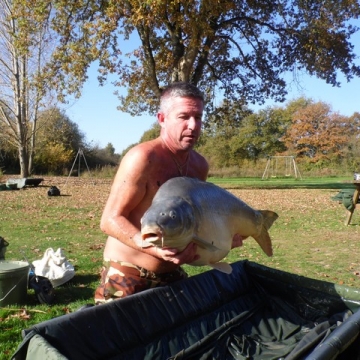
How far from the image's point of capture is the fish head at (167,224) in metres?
1.57

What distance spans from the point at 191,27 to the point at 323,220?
877cm

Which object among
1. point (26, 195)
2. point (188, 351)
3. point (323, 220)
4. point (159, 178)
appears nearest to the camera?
point (159, 178)

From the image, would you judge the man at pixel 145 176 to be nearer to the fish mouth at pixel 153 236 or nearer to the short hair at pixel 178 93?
the short hair at pixel 178 93

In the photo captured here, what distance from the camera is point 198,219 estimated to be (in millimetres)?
1823

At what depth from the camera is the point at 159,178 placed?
7.36ft

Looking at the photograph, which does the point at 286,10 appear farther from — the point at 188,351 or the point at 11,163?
the point at 11,163

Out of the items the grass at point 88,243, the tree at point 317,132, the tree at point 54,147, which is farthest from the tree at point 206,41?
the tree at point 317,132

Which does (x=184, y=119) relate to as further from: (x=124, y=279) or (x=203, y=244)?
(x=124, y=279)

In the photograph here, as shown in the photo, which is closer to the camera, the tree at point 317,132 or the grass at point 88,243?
the grass at point 88,243

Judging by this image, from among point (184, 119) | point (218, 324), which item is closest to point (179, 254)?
point (184, 119)

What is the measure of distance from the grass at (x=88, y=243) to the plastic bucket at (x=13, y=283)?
0.11 meters

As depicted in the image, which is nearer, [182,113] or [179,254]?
[179,254]

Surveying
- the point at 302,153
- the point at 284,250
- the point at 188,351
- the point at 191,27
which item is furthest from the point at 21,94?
the point at 302,153

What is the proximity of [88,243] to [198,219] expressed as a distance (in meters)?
7.94
